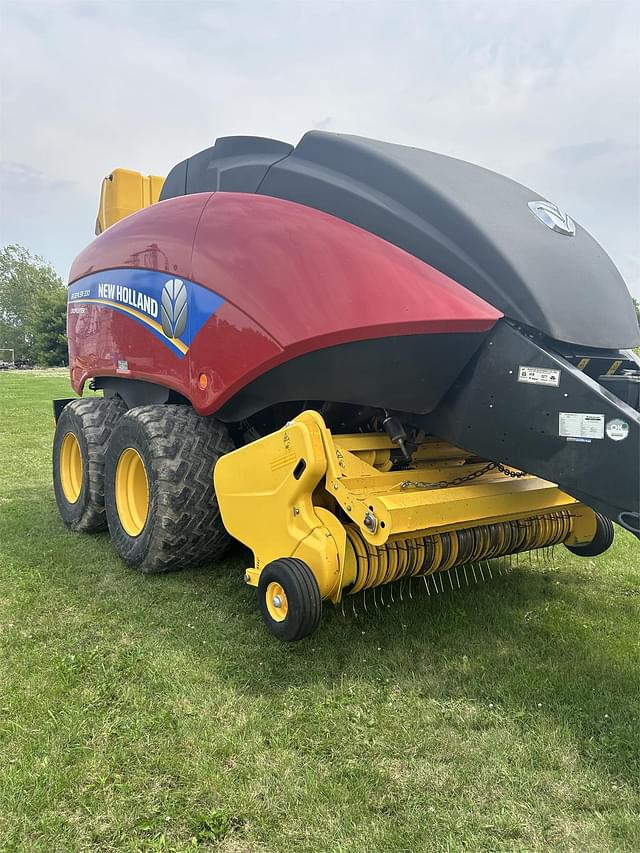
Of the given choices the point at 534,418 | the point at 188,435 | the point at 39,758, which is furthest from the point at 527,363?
the point at 39,758

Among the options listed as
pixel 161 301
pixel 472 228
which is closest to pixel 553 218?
pixel 472 228

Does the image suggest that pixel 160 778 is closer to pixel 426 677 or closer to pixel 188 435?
pixel 426 677

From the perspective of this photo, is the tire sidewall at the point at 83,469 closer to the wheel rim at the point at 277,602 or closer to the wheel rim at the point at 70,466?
the wheel rim at the point at 70,466

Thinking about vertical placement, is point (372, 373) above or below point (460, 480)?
above

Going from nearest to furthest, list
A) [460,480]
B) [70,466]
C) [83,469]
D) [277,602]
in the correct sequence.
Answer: [277,602], [460,480], [83,469], [70,466]

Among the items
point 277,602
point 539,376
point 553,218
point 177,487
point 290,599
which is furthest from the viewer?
point 177,487

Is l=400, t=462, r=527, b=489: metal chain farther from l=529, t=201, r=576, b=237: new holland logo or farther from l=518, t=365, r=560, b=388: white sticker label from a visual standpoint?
l=529, t=201, r=576, b=237: new holland logo

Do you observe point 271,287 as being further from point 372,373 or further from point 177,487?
point 177,487

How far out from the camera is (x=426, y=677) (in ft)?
9.76

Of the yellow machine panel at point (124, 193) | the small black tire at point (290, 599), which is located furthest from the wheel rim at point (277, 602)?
the yellow machine panel at point (124, 193)

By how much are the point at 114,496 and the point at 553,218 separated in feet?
10.2

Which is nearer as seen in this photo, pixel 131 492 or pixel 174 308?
pixel 174 308

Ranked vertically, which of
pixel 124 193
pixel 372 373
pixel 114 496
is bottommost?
pixel 114 496

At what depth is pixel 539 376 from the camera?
2.76 meters
